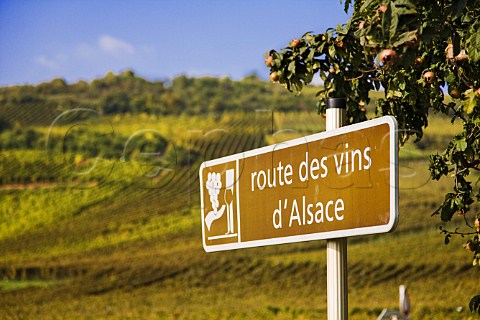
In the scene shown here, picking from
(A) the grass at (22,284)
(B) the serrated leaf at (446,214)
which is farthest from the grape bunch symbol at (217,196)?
(A) the grass at (22,284)

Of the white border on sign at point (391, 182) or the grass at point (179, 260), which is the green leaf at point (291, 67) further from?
the grass at point (179, 260)

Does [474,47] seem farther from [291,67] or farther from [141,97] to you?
[141,97]

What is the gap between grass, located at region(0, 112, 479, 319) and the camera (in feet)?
54.0

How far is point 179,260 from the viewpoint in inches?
742

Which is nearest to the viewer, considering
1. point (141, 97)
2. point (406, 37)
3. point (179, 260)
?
point (406, 37)

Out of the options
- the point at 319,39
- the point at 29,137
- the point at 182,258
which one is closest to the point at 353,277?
the point at 182,258

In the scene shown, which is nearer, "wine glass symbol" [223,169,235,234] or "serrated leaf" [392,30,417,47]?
"serrated leaf" [392,30,417,47]

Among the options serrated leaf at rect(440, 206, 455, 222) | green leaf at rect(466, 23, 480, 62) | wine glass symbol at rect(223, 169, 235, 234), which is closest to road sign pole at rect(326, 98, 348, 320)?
wine glass symbol at rect(223, 169, 235, 234)

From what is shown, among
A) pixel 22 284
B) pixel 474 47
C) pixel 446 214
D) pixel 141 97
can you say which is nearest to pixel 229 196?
pixel 474 47

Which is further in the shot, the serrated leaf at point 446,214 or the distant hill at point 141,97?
the distant hill at point 141,97

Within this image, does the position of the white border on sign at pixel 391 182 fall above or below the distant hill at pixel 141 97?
below

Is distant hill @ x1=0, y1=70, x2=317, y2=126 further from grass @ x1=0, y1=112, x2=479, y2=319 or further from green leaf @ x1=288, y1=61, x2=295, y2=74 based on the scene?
green leaf @ x1=288, y1=61, x2=295, y2=74

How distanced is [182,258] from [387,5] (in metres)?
15.8

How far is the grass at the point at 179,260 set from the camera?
1646cm
